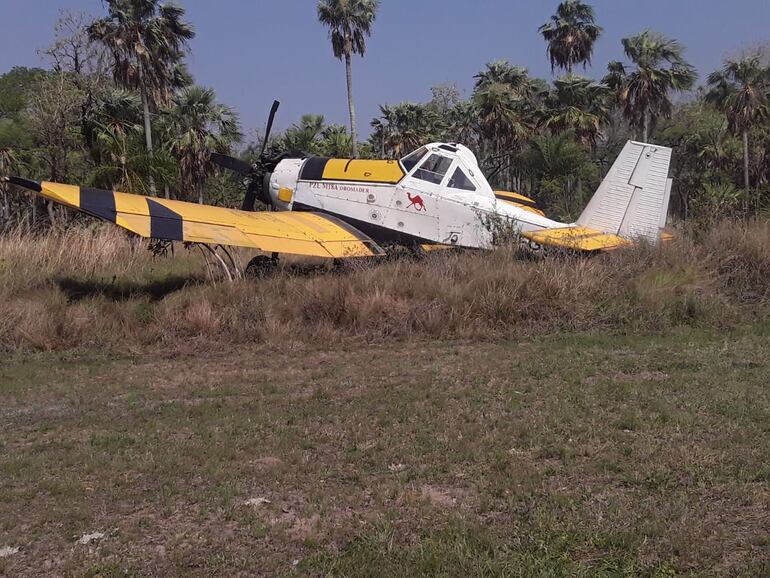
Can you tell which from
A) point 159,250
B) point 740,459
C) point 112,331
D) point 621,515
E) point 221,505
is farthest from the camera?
point 159,250

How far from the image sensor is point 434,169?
12148 mm

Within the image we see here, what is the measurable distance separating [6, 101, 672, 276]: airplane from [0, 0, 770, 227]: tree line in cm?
277

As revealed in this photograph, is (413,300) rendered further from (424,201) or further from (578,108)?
(578,108)

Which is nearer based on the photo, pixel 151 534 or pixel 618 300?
pixel 151 534

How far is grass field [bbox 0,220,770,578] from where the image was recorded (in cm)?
314

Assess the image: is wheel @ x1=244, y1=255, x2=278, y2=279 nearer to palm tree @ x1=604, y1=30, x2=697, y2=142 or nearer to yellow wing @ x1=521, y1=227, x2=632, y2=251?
yellow wing @ x1=521, y1=227, x2=632, y2=251

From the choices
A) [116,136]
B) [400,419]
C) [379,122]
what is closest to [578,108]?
[379,122]

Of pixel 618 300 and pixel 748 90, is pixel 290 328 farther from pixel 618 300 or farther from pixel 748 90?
pixel 748 90

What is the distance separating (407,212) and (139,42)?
67.9ft

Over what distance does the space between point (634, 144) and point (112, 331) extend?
9335 millimetres

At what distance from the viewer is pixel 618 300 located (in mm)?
9297

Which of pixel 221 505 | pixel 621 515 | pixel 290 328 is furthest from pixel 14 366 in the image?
pixel 621 515

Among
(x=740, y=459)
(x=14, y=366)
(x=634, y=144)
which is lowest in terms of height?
(x=14, y=366)

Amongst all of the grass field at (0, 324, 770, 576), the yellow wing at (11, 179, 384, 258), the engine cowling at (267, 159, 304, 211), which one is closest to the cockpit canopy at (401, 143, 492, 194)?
the yellow wing at (11, 179, 384, 258)
